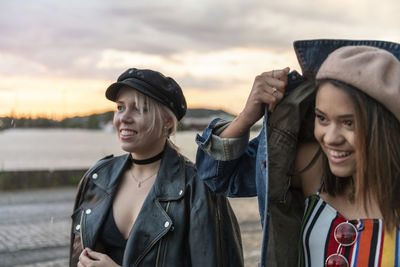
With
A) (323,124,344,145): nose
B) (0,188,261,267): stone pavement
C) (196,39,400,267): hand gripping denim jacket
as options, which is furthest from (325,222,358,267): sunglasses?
(0,188,261,267): stone pavement

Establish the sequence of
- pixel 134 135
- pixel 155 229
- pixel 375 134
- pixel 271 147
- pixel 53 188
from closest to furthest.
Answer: pixel 375 134, pixel 271 147, pixel 155 229, pixel 134 135, pixel 53 188

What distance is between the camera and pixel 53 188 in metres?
13.5

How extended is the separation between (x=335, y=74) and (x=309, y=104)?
13.1 inches

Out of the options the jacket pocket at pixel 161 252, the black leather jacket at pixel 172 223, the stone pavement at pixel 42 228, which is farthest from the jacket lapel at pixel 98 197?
the stone pavement at pixel 42 228

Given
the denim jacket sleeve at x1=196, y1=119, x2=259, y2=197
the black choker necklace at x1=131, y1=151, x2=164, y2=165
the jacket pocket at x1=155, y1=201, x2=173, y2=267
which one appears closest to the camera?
the denim jacket sleeve at x1=196, y1=119, x2=259, y2=197

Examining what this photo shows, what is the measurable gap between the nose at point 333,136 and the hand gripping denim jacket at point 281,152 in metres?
0.24

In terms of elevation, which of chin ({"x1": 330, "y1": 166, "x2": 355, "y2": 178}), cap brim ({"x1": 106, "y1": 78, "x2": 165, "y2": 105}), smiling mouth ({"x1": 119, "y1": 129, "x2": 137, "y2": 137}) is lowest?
chin ({"x1": 330, "y1": 166, "x2": 355, "y2": 178})

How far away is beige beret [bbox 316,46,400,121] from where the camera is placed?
5.16 ft

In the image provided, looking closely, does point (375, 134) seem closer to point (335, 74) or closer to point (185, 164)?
point (335, 74)

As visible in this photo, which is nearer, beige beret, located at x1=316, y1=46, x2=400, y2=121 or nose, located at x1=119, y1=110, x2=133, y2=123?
beige beret, located at x1=316, y1=46, x2=400, y2=121

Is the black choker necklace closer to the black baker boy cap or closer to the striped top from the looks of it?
the black baker boy cap

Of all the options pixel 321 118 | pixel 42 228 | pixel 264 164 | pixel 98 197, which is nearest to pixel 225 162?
pixel 264 164

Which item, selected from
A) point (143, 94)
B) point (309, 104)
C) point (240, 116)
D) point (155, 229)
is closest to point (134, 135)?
point (143, 94)

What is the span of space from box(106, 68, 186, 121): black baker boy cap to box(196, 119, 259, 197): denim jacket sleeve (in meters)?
0.55
